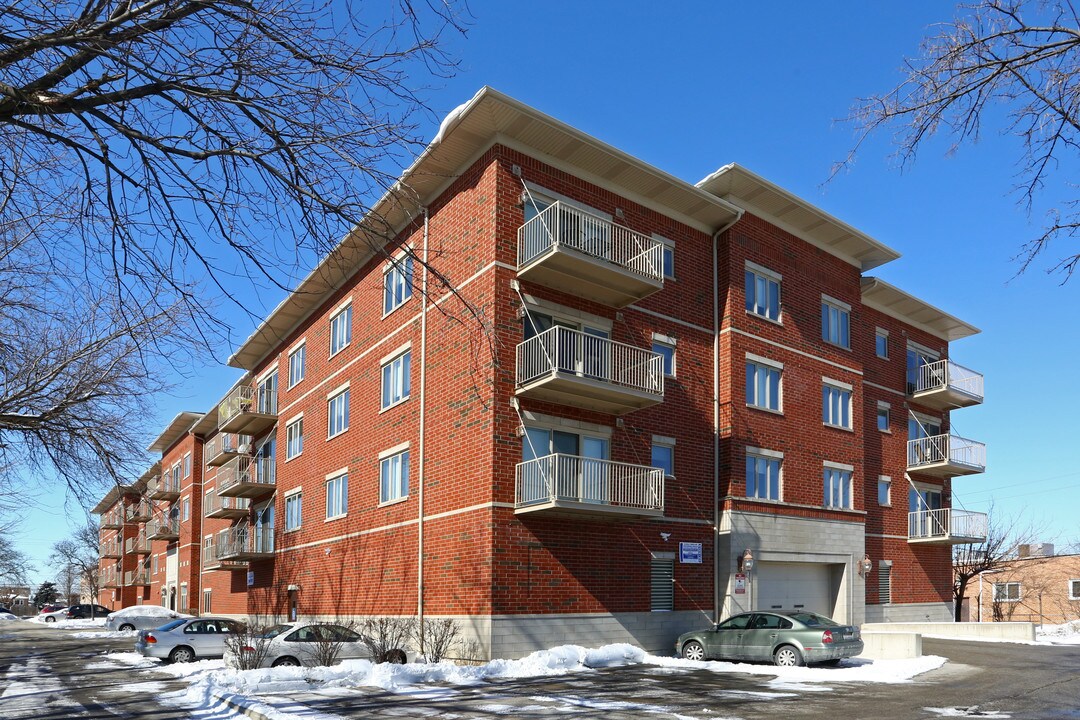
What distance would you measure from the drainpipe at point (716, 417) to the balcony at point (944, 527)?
46.9ft

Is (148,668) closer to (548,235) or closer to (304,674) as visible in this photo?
(304,674)

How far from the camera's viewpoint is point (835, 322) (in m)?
33.4

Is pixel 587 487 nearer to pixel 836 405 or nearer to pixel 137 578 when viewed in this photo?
pixel 836 405

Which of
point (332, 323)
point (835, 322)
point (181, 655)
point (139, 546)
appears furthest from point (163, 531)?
point (835, 322)

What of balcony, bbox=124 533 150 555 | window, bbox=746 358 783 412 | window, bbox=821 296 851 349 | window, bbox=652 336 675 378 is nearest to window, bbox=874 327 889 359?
window, bbox=821 296 851 349

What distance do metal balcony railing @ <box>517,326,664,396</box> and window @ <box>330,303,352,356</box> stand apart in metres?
11.7

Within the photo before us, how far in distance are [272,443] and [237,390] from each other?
433cm

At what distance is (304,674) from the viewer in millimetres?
18359

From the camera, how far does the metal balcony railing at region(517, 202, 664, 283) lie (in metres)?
23.2

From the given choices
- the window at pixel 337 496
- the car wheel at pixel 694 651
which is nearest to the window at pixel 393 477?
the window at pixel 337 496

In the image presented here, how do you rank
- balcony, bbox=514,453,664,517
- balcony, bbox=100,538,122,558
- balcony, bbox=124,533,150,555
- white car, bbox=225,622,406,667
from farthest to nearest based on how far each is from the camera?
1. balcony, bbox=100,538,122,558
2. balcony, bbox=124,533,150,555
3. balcony, bbox=514,453,664,517
4. white car, bbox=225,622,406,667

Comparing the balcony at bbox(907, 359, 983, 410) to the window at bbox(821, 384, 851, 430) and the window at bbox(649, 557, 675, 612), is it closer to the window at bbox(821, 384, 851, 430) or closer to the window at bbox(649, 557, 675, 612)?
the window at bbox(821, 384, 851, 430)

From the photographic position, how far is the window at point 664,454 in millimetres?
26375

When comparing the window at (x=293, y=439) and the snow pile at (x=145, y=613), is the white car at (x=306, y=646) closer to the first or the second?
the window at (x=293, y=439)
